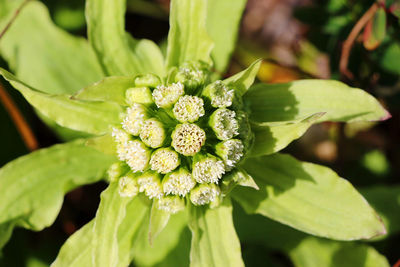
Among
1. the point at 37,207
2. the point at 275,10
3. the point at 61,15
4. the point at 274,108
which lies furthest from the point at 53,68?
the point at 275,10

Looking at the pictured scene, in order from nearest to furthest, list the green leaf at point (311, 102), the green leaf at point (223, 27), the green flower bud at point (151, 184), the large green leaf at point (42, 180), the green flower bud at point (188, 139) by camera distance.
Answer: the green flower bud at point (188, 139) → the green flower bud at point (151, 184) → the green leaf at point (311, 102) → the large green leaf at point (42, 180) → the green leaf at point (223, 27)

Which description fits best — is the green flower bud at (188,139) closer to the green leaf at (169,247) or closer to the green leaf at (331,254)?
the green leaf at (169,247)

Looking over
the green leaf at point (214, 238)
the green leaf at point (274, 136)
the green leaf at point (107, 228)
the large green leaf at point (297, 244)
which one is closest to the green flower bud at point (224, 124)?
the green leaf at point (274, 136)

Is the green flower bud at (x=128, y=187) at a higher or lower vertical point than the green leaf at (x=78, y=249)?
higher

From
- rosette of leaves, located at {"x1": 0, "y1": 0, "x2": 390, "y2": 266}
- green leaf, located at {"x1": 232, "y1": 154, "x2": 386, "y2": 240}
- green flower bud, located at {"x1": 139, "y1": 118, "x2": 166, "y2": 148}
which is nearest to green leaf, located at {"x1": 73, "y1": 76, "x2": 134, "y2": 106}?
rosette of leaves, located at {"x1": 0, "y1": 0, "x2": 390, "y2": 266}

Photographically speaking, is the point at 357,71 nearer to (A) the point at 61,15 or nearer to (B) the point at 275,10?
(B) the point at 275,10

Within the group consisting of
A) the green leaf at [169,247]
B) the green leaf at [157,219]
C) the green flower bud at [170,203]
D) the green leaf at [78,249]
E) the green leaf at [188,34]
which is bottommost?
the green leaf at [169,247]
